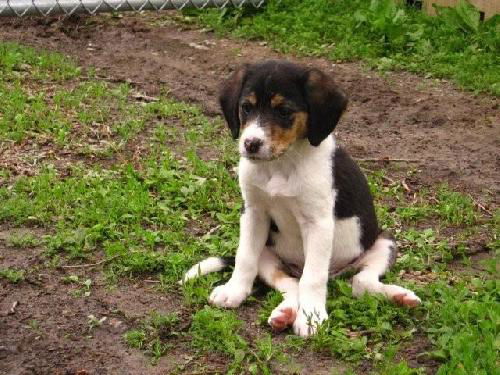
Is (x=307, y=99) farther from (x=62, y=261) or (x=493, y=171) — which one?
(x=493, y=171)

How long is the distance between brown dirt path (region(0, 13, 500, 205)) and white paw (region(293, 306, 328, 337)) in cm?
248

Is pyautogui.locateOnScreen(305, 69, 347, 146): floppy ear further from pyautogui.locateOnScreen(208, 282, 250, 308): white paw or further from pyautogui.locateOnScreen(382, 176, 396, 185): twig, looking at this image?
pyautogui.locateOnScreen(382, 176, 396, 185): twig

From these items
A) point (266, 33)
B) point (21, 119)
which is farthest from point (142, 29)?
point (21, 119)

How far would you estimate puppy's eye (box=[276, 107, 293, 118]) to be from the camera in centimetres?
458

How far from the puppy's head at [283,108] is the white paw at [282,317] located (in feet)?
2.58

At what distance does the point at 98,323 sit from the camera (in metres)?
4.72

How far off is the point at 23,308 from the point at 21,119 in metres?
3.08

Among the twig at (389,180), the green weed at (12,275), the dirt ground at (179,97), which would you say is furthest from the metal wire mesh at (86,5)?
the green weed at (12,275)

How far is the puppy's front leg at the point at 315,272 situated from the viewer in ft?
15.3

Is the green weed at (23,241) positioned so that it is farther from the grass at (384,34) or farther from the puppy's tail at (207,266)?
the grass at (384,34)

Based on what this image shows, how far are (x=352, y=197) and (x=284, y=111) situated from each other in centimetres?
76

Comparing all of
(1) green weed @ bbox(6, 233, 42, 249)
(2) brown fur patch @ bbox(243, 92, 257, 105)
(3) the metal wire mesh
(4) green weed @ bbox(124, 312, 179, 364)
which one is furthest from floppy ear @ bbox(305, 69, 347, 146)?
(3) the metal wire mesh


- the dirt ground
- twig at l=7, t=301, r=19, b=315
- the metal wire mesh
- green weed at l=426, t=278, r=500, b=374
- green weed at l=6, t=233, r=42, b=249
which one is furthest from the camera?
the metal wire mesh

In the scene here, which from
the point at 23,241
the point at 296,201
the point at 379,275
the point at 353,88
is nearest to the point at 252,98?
the point at 296,201
